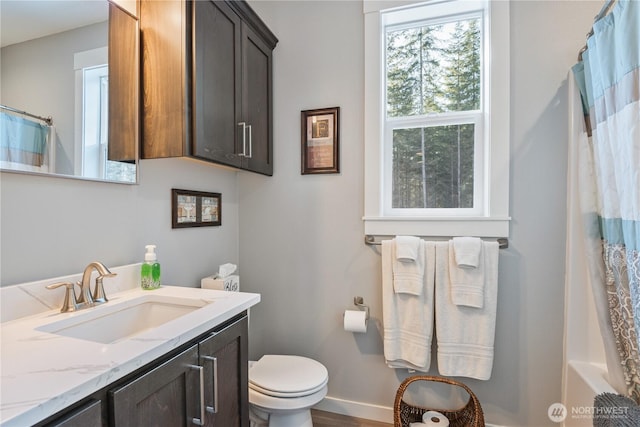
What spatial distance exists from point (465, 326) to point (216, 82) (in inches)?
67.8

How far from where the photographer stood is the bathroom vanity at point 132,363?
1.89ft

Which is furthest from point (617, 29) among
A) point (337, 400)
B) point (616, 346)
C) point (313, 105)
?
point (337, 400)

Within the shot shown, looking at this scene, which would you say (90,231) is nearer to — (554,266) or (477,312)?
(477,312)

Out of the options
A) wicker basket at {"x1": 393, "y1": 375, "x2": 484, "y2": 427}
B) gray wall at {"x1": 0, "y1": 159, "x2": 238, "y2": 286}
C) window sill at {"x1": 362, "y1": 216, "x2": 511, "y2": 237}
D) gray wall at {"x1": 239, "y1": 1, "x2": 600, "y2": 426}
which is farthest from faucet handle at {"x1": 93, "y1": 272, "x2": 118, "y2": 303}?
wicker basket at {"x1": 393, "y1": 375, "x2": 484, "y2": 427}

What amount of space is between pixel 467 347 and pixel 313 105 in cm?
163

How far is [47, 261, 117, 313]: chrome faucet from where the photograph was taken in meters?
1.01

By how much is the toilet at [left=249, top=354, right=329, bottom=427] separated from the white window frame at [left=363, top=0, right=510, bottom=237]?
0.84 metres

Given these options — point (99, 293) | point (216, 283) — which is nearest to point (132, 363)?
point (99, 293)

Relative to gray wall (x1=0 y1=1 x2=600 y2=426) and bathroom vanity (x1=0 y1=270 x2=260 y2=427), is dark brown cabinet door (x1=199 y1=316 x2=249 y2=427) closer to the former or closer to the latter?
bathroom vanity (x1=0 y1=270 x2=260 y2=427)

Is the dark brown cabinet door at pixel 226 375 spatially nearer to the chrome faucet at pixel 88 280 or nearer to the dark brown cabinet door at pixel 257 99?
the chrome faucet at pixel 88 280

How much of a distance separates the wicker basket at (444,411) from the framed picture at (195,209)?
140 centimetres

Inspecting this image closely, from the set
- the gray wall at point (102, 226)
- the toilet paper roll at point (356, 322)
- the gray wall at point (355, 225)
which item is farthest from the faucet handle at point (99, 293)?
the toilet paper roll at point (356, 322)

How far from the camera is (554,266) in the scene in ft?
5.08

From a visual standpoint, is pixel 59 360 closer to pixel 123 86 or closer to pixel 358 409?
pixel 123 86
